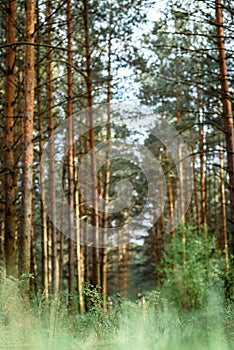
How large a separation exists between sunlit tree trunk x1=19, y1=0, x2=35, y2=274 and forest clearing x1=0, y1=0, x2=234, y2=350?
0.02 metres

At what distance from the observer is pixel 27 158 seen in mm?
9367

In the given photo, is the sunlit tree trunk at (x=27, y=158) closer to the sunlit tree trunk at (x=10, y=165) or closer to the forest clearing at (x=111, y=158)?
the forest clearing at (x=111, y=158)

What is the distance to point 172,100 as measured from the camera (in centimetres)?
2388

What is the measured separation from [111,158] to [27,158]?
1179cm

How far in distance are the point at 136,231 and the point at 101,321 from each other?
900 inches

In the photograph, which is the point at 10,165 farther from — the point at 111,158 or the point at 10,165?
the point at 111,158

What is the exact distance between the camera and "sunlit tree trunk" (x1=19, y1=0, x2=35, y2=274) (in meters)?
9.17

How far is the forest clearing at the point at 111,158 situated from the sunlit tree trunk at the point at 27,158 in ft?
0.06

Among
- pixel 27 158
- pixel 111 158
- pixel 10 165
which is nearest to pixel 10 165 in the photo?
pixel 10 165

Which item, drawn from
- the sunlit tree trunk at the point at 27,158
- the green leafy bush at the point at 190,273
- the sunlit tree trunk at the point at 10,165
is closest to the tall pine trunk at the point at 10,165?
the sunlit tree trunk at the point at 10,165

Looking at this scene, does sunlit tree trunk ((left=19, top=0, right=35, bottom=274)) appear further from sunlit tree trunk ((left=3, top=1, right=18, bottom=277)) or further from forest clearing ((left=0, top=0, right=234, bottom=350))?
sunlit tree trunk ((left=3, top=1, right=18, bottom=277))

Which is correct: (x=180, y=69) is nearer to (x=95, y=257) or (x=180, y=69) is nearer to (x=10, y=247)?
(x=95, y=257)

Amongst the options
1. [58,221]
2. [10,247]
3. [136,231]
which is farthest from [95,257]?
[136,231]

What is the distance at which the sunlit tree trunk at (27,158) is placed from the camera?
9.17 metres
